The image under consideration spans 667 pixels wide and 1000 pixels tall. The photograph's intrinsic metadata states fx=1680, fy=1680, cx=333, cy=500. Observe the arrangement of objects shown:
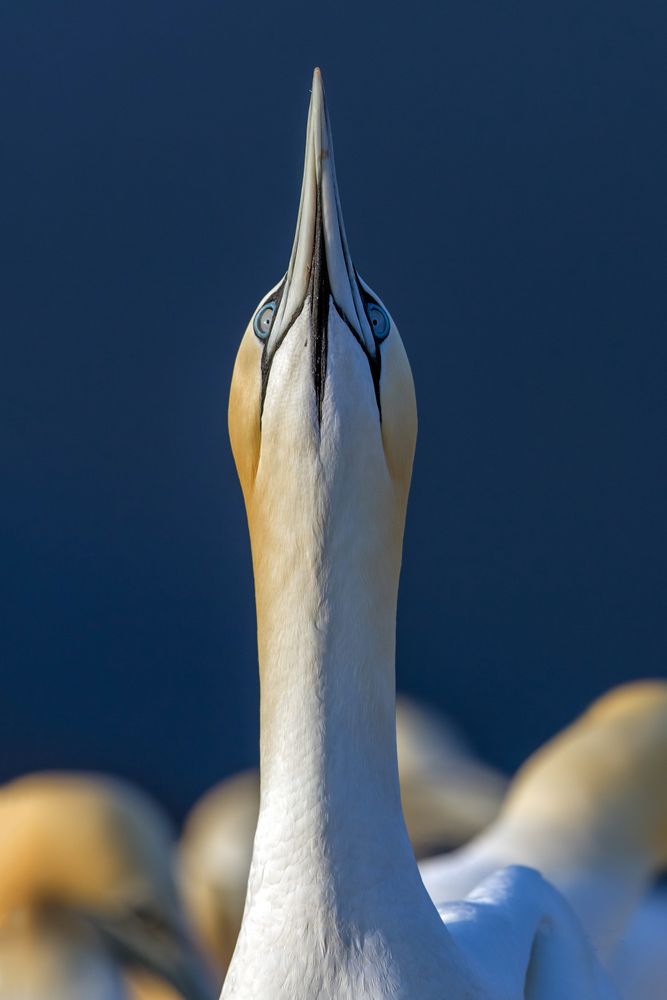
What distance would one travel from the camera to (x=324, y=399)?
1.42 metres

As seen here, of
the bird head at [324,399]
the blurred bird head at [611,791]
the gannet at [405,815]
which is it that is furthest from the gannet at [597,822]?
the bird head at [324,399]

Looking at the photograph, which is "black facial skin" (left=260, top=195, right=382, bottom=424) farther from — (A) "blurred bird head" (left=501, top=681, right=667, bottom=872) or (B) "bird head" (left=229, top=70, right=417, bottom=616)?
(A) "blurred bird head" (left=501, top=681, right=667, bottom=872)

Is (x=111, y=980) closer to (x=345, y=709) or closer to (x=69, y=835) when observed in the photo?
(x=69, y=835)

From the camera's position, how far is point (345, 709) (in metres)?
1.47

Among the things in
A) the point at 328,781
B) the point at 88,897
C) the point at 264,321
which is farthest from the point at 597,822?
the point at 264,321

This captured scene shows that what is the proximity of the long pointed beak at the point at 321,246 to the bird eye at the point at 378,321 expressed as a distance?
0.6 inches

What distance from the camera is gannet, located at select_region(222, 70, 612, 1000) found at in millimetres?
1438

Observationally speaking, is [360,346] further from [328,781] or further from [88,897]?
[88,897]

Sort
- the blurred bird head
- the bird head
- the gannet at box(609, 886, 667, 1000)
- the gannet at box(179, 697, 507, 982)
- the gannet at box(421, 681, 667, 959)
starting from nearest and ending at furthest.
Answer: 1. the bird head
2. the gannet at box(609, 886, 667, 1000)
3. the gannet at box(421, 681, 667, 959)
4. the blurred bird head
5. the gannet at box(179, 697, 507, 982)

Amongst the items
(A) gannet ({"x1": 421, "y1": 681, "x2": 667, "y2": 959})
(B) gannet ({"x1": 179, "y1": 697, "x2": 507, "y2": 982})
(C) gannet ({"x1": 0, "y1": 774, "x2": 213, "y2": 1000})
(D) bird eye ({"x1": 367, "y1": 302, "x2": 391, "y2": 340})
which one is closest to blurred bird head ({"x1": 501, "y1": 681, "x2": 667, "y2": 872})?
(A) gannet ({"x1": 421, "y1": 681, "x2": 667, "y2": 959})

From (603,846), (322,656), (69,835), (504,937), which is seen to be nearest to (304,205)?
(322,656)

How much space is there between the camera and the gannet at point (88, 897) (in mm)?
2732

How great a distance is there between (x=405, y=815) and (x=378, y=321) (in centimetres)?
215

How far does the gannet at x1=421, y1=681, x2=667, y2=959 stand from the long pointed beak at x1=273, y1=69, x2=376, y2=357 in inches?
58.0
